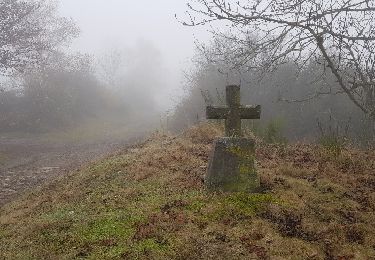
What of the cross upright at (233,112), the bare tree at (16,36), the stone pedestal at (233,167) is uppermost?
the bare tree at (16,36)

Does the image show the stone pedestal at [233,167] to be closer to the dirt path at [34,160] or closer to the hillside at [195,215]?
the hillside at [195,215]

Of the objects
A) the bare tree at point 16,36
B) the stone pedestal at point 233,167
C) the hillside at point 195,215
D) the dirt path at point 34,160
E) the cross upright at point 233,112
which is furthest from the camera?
the bare tree at point 16,36

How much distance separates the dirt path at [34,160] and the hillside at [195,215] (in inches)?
112

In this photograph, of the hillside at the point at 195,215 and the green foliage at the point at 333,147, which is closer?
the hillside at the point at 195,215

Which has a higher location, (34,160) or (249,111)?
(249,111)

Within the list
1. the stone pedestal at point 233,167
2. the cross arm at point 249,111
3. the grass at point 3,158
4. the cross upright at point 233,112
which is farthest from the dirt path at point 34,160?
the cross arm at point 249,111

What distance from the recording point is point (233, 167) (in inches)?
269

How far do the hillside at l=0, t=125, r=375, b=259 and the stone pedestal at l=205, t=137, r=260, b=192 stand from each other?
26 cm

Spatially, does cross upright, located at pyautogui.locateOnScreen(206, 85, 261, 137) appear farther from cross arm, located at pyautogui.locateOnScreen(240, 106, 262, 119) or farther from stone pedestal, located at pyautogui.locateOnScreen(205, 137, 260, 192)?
stone pedestal, located at pyautogui.locateOnScreen(205, 137, 260, 192)

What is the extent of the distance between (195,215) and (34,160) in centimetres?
1168

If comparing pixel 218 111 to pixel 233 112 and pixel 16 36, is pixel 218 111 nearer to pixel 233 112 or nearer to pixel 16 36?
pixel 233 112

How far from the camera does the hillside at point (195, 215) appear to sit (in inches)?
200

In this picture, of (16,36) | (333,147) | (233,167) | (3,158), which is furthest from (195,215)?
(16,36)

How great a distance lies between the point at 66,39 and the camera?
3919 cm
